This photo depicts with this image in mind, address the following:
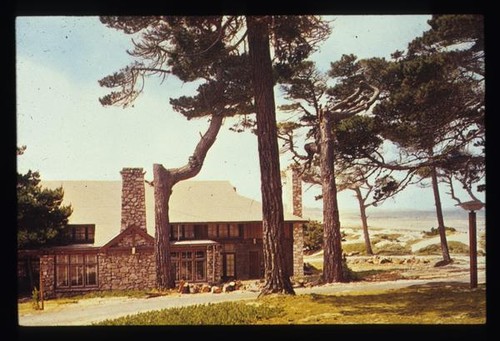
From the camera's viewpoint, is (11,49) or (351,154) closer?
(11,49)

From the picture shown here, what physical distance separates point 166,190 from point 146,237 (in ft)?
1.75

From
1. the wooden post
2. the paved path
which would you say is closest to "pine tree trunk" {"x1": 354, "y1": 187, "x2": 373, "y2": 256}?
the paved path

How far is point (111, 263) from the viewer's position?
6.32m

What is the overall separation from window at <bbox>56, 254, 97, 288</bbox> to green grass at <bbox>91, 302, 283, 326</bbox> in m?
0.47

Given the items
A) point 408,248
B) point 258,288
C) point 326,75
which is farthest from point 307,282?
point 326,75

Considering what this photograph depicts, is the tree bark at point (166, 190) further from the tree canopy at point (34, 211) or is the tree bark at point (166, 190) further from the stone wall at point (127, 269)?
the tree canopy at point (34, 211)

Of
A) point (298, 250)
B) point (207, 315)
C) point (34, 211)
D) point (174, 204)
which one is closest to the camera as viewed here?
point (34, 211)

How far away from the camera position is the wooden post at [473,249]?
6.28 m

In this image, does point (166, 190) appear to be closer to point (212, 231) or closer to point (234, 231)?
point (212, 231)

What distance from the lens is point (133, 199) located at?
248 inches

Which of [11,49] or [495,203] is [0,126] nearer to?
[11,49]

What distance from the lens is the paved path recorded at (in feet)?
20.2

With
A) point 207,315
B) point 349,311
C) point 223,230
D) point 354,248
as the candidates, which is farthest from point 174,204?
point 349,311
